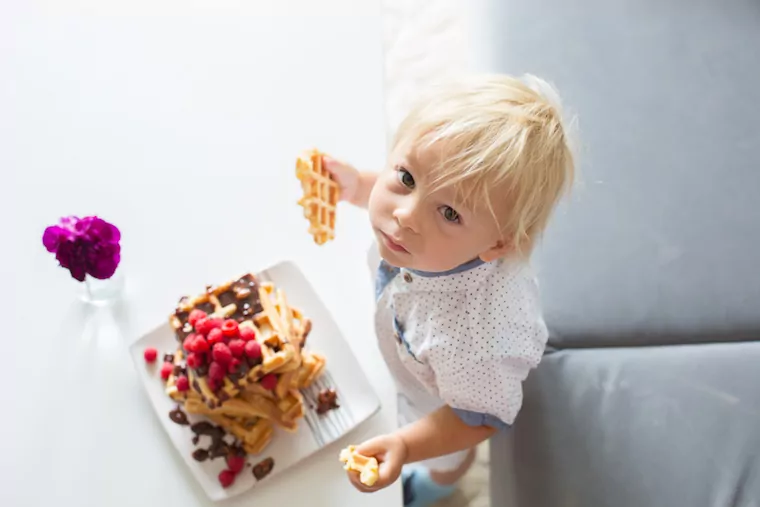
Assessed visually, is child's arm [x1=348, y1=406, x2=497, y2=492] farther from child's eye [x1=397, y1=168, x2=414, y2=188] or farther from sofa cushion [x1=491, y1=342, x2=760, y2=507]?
child's eye [x1=397, y1=168, x2=414, y2=188]

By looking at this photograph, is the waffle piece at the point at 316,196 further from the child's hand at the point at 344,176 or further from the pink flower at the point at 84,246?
the pink flower at the point at 84,246

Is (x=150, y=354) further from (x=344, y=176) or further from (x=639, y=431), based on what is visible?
(x=639, y=431)

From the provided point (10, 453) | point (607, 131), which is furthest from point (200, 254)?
point (607, 131)

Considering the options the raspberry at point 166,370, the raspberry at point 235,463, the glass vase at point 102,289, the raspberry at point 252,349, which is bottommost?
the raspberry at point 235,463

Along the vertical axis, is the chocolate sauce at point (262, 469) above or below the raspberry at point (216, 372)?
below

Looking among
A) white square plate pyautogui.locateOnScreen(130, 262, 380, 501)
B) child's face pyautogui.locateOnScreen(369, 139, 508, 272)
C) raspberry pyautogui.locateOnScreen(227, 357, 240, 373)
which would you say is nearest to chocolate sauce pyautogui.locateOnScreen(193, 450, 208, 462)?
white square plate pyautogui.locateOnScreen(130, 262, 380, 501)

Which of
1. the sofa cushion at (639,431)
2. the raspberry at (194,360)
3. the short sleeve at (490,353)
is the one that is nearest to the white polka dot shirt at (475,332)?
the short sleeve at (490,353)

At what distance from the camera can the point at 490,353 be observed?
0.77 meters

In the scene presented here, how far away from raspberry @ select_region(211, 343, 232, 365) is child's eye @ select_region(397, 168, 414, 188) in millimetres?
261

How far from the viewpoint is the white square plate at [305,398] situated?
0.87 m

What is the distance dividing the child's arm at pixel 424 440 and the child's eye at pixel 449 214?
0.23m

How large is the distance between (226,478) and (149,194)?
1.26 ft

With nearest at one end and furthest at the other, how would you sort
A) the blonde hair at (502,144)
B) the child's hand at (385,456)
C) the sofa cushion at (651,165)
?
the blonde hair at (502,144)
the child's hand at (385,456)
the sofa cushion at (651,165)

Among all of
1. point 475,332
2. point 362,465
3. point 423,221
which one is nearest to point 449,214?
point 423,221
